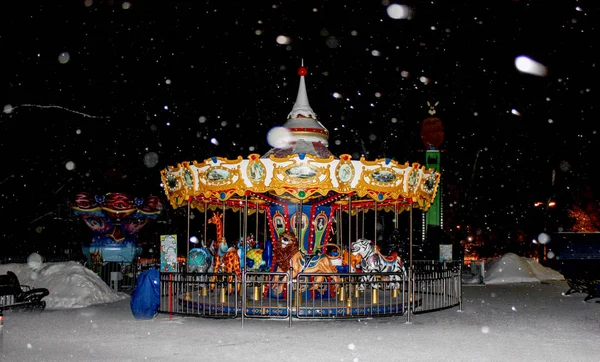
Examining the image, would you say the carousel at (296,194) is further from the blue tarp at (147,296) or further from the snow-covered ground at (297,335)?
the snow-covered ground at (297,335)

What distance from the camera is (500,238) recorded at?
136 ft

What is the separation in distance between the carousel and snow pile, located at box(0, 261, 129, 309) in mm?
2307

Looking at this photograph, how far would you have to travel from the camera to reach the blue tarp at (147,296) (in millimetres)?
11375

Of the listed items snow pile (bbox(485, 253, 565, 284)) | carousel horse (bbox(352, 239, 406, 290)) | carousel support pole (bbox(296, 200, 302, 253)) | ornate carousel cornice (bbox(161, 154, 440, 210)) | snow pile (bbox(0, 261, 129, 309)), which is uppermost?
ornate carousel cornice (bbox(161, 154, 440, 210))

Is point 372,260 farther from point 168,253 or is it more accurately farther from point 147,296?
point 147,296

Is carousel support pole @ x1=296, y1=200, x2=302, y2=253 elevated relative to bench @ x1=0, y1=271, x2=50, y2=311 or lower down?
elevated

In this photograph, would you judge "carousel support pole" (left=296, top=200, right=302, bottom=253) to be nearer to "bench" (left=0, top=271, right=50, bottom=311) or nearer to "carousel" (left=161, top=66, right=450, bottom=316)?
"carousel" (left=161, top=66, right=450, bottom=316)

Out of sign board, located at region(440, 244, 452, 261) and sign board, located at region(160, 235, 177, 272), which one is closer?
sign board, located at region(160, 235, 177, 272)

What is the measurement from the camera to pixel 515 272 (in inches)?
968

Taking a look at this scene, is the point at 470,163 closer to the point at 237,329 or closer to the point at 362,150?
the point at 362,150

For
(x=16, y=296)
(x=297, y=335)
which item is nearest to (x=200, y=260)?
(x=16, y=296)

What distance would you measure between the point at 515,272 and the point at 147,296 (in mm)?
→ 17282

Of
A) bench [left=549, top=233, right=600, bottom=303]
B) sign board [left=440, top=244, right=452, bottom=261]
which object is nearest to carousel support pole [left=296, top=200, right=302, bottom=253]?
sign board [left=440, top=244, right=452, bottom=261]

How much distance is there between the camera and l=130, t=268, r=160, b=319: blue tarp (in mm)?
11375
